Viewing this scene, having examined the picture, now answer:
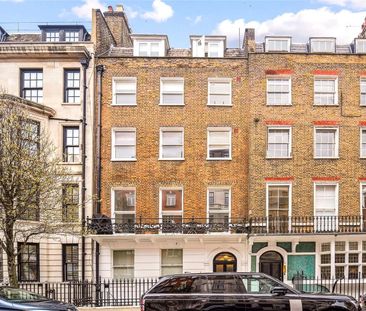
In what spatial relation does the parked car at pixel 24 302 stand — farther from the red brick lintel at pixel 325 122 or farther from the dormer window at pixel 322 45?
the dormer window at pixel 322 45

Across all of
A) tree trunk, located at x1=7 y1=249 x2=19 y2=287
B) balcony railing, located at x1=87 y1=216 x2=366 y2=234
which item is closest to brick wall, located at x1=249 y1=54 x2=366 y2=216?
balcony railing, located at x1=87 y1=216 x2=366 y2=234

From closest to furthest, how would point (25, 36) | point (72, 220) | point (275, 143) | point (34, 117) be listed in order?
point (72, 220) → point (34, 117) → point (275, 143) → point (25, 36)

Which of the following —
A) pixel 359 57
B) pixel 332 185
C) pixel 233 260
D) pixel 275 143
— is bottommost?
pixel 233 260

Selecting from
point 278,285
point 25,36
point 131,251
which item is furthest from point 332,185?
point 25,36

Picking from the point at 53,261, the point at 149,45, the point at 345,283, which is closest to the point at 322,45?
the point at 149,45

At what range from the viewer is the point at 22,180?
13453mm

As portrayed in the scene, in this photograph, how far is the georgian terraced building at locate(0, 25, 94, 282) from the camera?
2056 centimetres

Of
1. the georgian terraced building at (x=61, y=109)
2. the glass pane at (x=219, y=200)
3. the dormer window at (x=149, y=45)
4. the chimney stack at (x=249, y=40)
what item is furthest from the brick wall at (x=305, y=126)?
the georgian terraced building at (x=61, y=109)

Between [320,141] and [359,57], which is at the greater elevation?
[359,57]

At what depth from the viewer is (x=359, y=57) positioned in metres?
21.8

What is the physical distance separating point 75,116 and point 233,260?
10.7 m

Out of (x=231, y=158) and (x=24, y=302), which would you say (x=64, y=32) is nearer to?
(x=231, y=158)

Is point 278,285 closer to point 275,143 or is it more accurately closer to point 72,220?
point 72,220

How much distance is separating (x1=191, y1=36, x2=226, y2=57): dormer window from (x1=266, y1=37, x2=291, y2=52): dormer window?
2.44m
